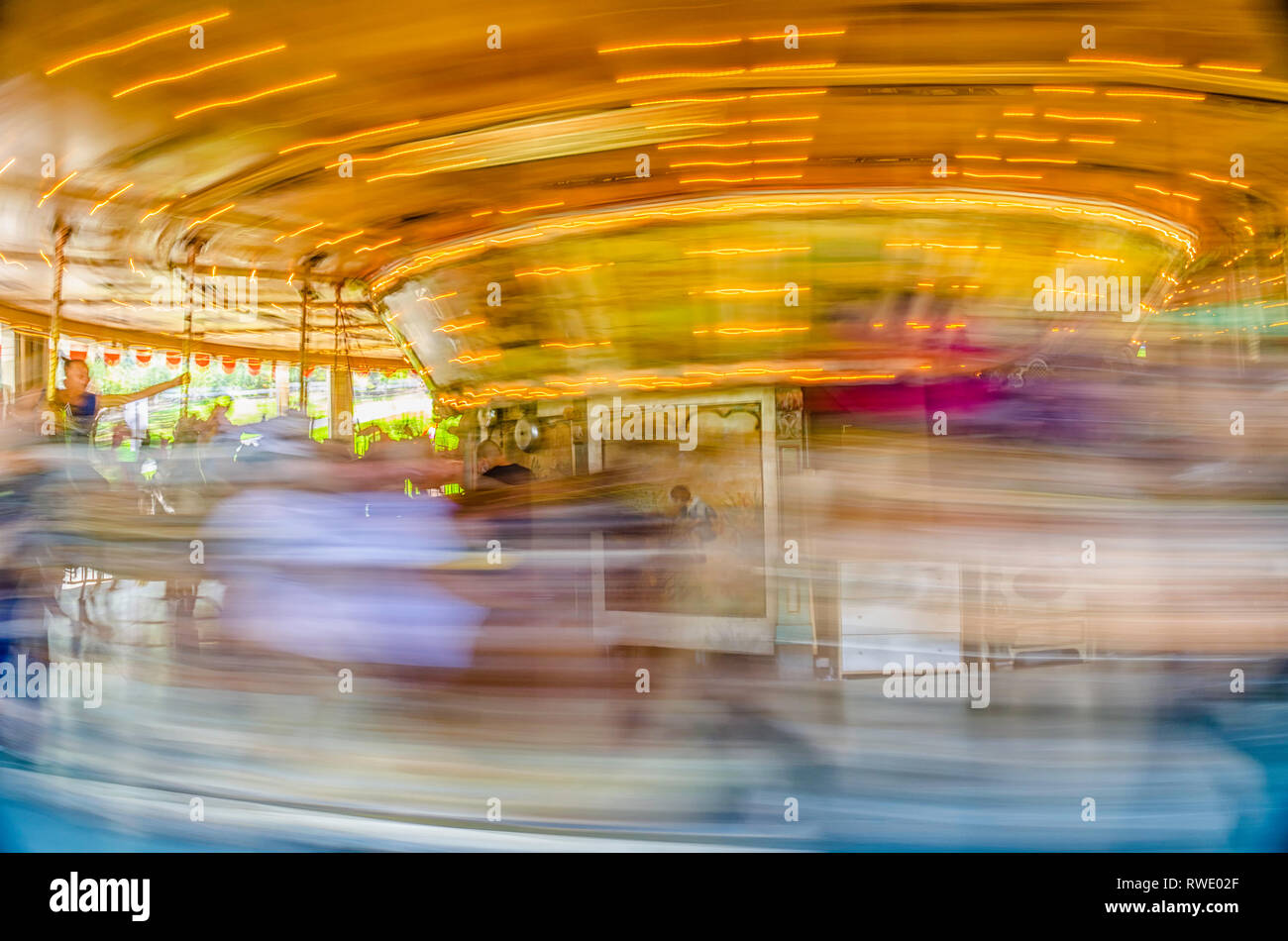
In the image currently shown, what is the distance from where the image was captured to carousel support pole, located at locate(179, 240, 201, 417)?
1.81 m

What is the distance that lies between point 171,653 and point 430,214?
1366 millimetres

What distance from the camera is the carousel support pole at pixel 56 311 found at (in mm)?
1922

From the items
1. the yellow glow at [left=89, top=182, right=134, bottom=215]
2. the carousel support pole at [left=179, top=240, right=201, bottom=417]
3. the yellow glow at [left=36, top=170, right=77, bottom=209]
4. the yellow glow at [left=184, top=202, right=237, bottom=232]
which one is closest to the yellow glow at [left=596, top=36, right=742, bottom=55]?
the yellow glow at [left=184, top=202, right=237, bottom=232]

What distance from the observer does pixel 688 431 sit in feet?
5.48

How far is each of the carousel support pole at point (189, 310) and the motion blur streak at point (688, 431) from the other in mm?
10

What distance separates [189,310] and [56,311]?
16.9 inches

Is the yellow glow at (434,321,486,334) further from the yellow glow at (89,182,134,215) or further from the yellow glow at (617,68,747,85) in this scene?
the yellow glow at (89,182,134,215)

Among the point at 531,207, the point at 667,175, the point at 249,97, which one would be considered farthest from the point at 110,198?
the point at 667,175

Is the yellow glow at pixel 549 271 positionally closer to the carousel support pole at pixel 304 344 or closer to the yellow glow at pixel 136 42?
the carousel support pole at pixel 304 344

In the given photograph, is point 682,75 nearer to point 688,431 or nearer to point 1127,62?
point 688,431

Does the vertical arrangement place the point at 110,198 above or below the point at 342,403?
above

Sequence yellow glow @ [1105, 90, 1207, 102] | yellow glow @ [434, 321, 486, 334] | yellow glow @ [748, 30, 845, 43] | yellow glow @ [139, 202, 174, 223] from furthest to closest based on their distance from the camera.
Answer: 1. yellow glow @ [139, 202, 174, 223]
2. yellow glow @ [434, 321, 486, 334]
3. yellow glow @ [1105, 90, 1207, 102]
4. yellow glow @ [748, 30, 845, 43]

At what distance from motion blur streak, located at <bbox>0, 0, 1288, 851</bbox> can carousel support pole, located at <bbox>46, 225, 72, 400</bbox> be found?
0.11 meters

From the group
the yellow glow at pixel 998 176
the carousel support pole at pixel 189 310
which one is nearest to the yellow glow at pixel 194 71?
the carousel support pole at pixel 189 310
